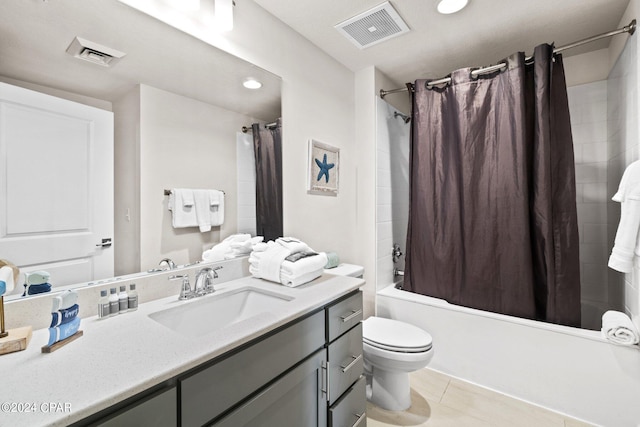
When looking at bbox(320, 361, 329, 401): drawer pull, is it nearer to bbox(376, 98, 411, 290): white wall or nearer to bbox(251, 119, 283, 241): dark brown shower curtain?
bbox(251, 119, 283, 241): dark brown shower curtain

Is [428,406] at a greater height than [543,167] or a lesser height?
lesser

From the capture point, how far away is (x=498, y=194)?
6.53 ft

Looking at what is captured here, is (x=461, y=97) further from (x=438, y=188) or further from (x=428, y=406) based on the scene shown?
(x=428, y=406)

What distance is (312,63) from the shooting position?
6.70 ft

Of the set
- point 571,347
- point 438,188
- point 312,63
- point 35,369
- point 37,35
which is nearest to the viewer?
point 35,369

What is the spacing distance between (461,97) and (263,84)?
145 cm

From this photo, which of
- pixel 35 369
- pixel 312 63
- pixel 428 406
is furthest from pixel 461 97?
pixel 35 369

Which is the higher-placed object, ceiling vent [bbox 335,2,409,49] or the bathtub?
ceiling vent [bbox 335,2,409,49]

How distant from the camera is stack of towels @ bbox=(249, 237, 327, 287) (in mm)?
1347

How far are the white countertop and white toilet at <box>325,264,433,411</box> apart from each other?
2.76 ft

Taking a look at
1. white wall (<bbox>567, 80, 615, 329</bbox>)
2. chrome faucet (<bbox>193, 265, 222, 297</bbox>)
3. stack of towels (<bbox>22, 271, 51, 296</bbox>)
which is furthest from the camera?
white wall (<bbox>567, 80, 615, 329</bbox>)

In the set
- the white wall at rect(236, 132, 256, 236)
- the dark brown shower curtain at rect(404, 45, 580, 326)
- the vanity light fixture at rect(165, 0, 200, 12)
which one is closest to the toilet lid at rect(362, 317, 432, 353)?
the dark brown shower curtain at rect(404, 45, 580, 326)

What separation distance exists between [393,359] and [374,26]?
79.1 inches

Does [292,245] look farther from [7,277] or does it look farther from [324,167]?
[7,277]
